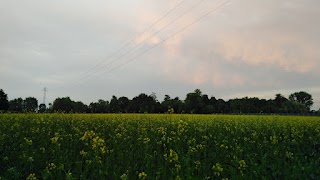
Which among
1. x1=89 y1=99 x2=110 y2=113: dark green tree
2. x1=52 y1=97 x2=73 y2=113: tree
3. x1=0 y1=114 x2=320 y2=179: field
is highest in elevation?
x1=52 y1=97 x2=73 y2=113: tree

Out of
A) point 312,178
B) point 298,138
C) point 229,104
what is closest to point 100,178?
point 312,178

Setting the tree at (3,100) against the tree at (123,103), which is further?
the tree at (123,103)

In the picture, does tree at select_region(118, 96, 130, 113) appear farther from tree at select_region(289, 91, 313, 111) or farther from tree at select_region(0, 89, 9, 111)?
tree at select_region(289, 91, 313, 111)

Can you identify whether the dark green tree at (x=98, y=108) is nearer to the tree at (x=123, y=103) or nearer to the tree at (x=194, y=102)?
the tree at (x=123, y=103)

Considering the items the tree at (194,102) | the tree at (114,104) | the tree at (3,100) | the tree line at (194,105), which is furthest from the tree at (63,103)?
the tree at (194,102)

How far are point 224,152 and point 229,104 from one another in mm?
124670

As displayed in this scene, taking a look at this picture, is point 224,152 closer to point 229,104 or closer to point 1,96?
point 1,96

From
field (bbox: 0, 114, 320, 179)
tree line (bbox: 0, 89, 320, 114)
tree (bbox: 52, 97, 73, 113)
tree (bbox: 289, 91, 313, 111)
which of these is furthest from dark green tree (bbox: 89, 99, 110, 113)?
tree (bbox: 289, 91, 313, 111)

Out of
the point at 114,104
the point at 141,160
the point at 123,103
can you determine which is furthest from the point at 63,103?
the point at 141,160

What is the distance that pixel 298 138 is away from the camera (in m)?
16.6

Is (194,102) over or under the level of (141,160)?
over

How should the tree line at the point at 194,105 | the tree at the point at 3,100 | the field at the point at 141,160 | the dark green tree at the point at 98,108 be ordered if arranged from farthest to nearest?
the tree line at the point at 194,105
the tree at the point at 3,100
the dark green tree at the point at 98,108
the field at the point at 141,160

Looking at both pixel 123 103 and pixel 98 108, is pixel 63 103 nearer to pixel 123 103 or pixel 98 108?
pixel 98 108

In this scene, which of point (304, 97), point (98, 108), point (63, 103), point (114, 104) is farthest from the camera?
point (304, 97)
